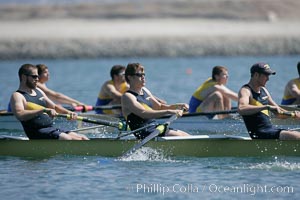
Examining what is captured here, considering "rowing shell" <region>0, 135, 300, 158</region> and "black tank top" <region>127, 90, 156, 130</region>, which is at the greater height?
"black tank top" <region>127, 90, 156, 130</region>

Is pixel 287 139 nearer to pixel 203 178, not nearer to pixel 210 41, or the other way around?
pixel 203 178

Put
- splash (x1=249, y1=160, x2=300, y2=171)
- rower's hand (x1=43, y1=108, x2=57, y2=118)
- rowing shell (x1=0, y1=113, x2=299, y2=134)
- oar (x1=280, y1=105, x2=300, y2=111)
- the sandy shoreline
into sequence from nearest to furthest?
splash (x1=249, y1=160, x2=300, y2=171)
rower's hand (x1=43, y1=108, x2=57, y2=118)
oar (x1=280, y1=105, x2=300, y2=111)
rowing shell (x1=0, y1=113, x2=299, y2=134)
the sandy shoreline

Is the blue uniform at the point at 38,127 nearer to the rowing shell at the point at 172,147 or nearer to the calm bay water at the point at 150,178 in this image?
the rowing shell at the point at 172,147

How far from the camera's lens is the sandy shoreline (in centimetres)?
6475

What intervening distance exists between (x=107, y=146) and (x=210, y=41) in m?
52.2

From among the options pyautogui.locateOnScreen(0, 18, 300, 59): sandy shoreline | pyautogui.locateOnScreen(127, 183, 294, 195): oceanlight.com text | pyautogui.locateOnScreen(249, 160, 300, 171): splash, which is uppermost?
pyautogui.locateOnScreen(0, 18, 300, 59): sandy shoreline

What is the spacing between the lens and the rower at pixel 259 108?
46.4ft

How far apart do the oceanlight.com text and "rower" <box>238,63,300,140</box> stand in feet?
5.60

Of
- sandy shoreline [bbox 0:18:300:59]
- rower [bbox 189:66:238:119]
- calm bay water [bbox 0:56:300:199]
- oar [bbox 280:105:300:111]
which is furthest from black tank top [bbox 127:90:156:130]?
sandy shoreline [bbox 0:18:300:59]

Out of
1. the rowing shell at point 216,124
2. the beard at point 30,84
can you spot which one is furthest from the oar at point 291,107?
the beard at point 30,84

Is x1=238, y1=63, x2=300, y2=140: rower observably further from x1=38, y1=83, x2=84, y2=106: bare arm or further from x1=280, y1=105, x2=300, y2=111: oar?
x1=38, y1=83, x2=84, y2=106: bare arm

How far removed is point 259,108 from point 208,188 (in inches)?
75.6

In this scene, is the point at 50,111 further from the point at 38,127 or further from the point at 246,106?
the point at 246,106

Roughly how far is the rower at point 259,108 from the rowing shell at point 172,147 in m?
0.23
